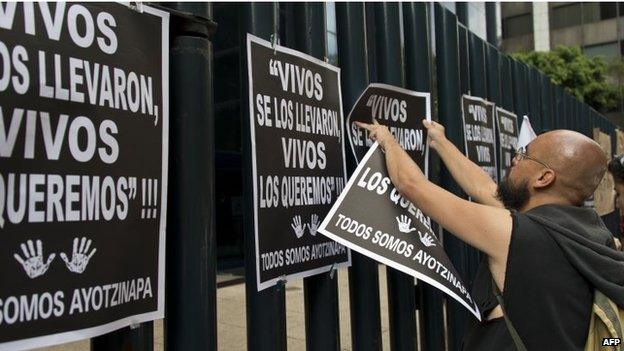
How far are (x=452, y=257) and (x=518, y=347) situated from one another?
123 cm

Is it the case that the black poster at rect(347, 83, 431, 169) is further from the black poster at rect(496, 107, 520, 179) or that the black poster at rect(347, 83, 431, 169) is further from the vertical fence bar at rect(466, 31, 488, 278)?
the black poster at rect(496, 107, 520, 179)

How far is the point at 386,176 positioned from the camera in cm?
212

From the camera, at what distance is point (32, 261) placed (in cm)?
116

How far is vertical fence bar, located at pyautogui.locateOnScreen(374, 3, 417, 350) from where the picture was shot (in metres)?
2.61

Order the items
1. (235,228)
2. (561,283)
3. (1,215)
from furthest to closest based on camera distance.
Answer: (235,228) < (561,283) < (1,215)

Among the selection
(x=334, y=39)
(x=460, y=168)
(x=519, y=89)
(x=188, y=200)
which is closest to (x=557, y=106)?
(x=519, y=89)

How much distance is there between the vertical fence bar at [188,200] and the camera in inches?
60.8

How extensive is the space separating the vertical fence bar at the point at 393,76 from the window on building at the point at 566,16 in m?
39.1

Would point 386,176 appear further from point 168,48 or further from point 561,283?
point 168,48

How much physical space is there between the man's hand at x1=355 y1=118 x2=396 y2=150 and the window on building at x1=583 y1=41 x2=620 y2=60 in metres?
38.1

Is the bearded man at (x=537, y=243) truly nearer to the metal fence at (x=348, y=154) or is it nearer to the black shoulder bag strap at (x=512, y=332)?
the black shoulder bag strap at (x=512, y=332)

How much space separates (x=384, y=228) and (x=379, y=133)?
1.25ft

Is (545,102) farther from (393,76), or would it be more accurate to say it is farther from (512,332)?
(512,332)

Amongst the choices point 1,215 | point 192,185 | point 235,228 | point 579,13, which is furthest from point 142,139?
Result: point 579,13
